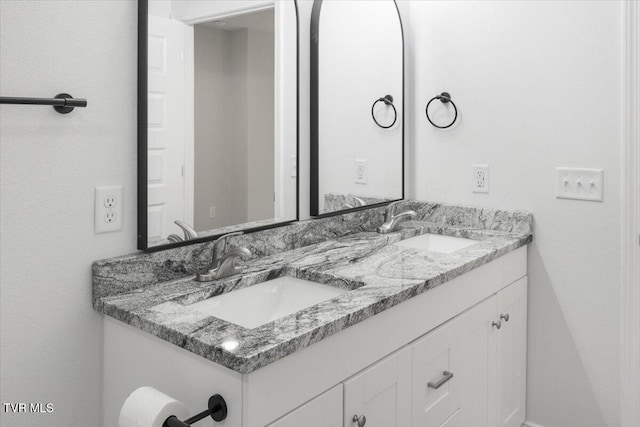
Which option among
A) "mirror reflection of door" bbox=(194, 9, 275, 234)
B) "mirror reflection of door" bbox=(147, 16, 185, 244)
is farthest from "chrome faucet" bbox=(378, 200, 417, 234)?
"mirror reflection of door" bbox=(147, 16, 185, 244)

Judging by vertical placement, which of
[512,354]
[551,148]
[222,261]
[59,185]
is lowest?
[512,354]

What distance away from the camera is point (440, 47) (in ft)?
7.70

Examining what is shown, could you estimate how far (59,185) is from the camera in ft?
4.13

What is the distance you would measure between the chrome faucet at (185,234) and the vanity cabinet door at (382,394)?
Answer: 608 millimetres

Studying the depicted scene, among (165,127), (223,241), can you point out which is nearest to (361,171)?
(223,241)

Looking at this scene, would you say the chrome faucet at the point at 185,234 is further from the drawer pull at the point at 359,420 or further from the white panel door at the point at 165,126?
the drawer pull at the point at 359,420

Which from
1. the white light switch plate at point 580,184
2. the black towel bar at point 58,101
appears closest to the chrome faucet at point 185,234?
the black towel bar at point 58,101

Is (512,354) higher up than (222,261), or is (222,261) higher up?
(222,261)

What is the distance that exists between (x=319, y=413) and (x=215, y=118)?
2.84 feet

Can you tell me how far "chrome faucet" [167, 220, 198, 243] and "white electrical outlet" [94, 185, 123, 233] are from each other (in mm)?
153

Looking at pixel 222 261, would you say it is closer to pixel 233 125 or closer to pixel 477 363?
pixel 233 125

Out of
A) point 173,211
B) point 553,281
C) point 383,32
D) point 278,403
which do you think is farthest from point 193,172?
point 553,281

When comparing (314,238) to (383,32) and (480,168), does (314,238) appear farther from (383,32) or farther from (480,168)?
(383,32)

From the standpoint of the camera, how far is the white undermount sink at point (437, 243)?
2.17 metres
